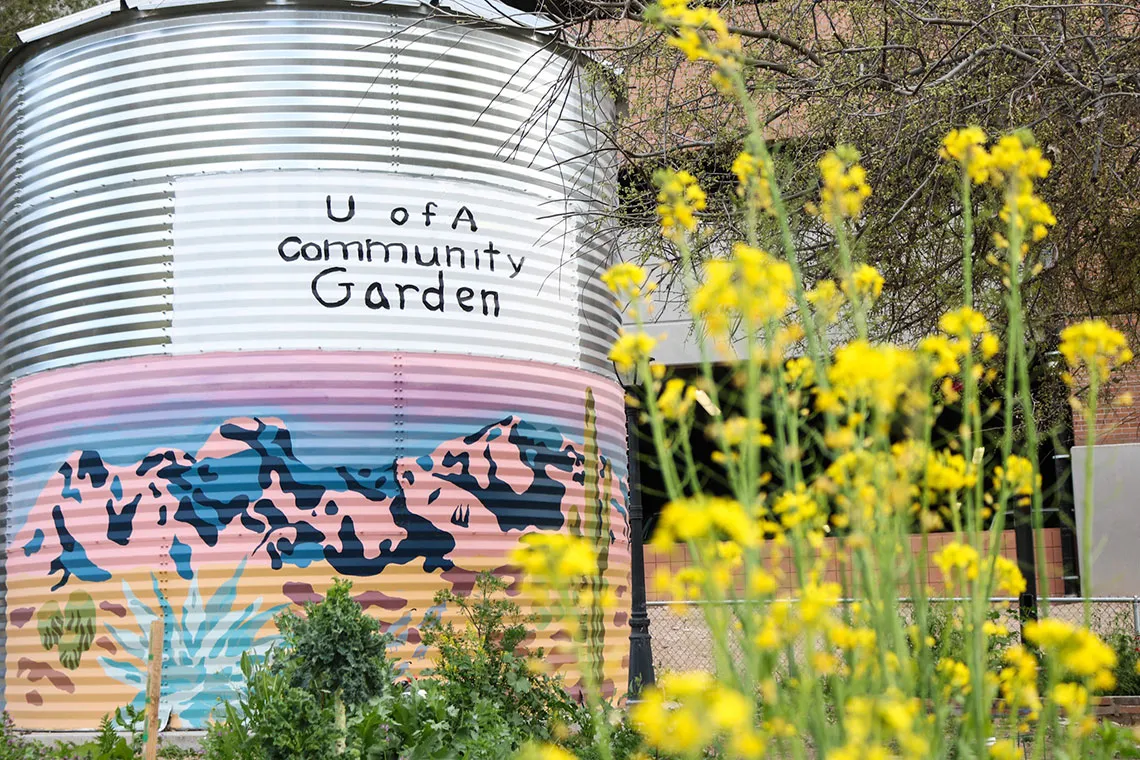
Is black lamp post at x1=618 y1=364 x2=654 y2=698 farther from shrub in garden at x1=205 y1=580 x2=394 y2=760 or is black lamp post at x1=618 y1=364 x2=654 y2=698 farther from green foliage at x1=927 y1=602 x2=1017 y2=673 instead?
shrub in garden at x1=205 y1=580 x2=394 y2=760

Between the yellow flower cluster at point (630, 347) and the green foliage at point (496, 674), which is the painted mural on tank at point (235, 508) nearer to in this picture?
the green foliage at point (496, 674)

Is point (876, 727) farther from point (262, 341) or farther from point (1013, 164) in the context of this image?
point (262, 341)

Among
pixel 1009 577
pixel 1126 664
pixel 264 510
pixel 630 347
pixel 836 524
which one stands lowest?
pixel 1126 664

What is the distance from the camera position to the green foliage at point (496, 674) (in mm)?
6926

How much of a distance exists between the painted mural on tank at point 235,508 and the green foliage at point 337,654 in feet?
6.67

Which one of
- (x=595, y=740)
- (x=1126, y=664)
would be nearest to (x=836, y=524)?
(x=595, y=740)

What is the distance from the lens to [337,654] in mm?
5887

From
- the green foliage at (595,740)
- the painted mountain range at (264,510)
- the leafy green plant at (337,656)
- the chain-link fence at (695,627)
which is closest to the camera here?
the leafy green plant at (337,656)

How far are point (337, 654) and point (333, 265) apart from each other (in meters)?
3.10

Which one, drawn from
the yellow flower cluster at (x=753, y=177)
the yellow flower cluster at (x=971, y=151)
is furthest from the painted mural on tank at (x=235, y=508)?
the yellow flower cluster at (x=971, y=151)

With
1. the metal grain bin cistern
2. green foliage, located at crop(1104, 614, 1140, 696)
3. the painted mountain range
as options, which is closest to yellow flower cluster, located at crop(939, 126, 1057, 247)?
the metal grain bin cistern

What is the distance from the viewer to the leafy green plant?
584cm

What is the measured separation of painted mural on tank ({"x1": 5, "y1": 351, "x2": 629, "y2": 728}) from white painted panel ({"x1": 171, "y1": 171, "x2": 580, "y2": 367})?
0.16m

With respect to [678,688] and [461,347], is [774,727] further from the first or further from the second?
[461,347]
